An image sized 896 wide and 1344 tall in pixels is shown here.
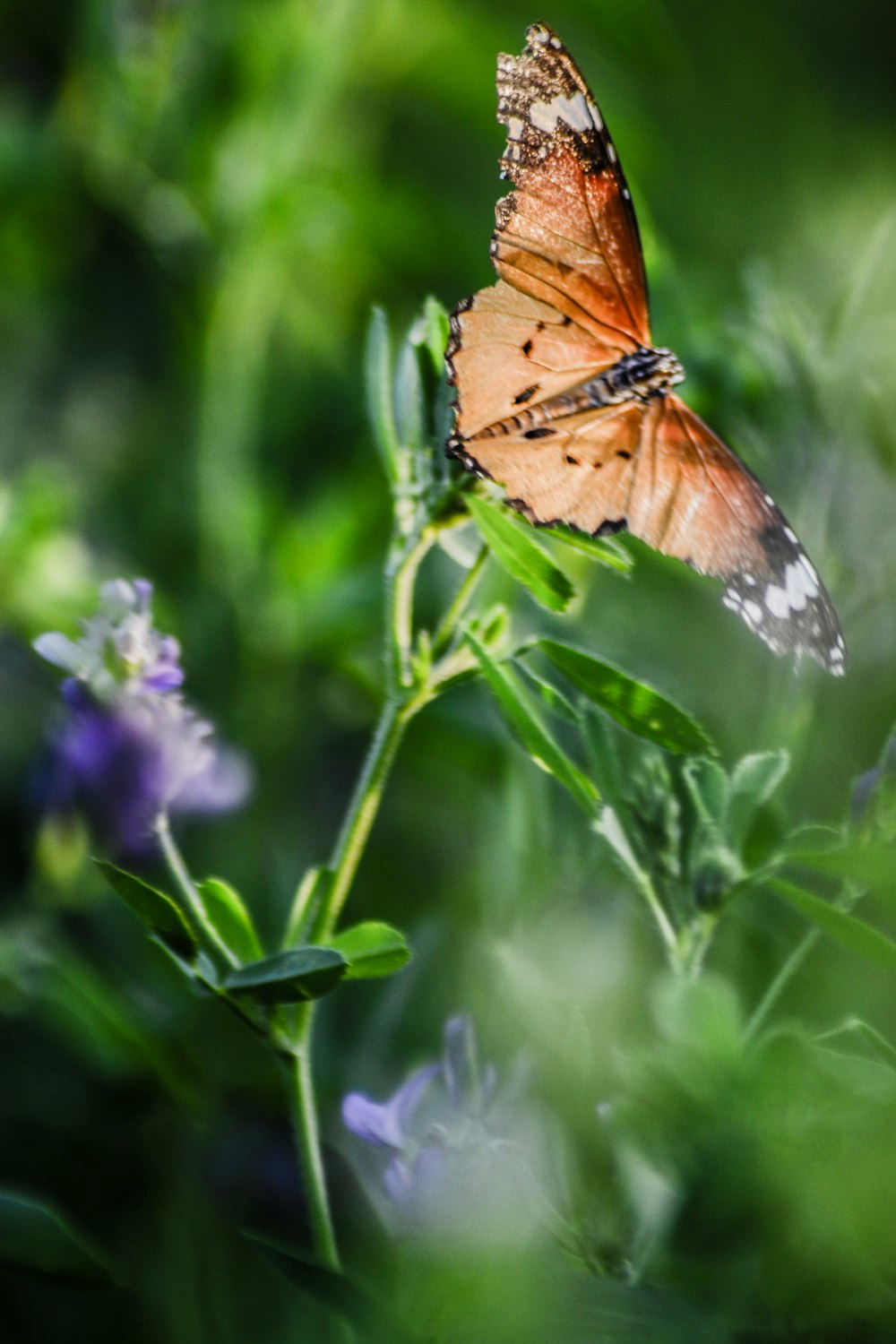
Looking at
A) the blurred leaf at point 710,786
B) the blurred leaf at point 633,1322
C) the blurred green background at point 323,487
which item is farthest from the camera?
the blurred green background at point 323,487

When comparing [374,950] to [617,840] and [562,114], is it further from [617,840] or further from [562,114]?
[562,114]

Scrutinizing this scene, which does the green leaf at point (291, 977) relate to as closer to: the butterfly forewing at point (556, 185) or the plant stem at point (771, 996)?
the plant stem at point (771, 996)

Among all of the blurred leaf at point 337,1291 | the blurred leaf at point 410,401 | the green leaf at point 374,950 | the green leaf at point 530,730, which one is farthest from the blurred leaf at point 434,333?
the blurred leaf at point 337,1291

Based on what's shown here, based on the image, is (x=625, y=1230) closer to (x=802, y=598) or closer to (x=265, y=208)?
(x=802, y=598)

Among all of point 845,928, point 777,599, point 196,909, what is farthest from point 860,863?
point 196,909

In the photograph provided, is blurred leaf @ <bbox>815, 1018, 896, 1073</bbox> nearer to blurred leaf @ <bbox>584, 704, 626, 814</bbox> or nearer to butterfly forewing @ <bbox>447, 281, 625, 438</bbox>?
blurred leaf @ <bbox>584, 704, 626, 814</bbox>
